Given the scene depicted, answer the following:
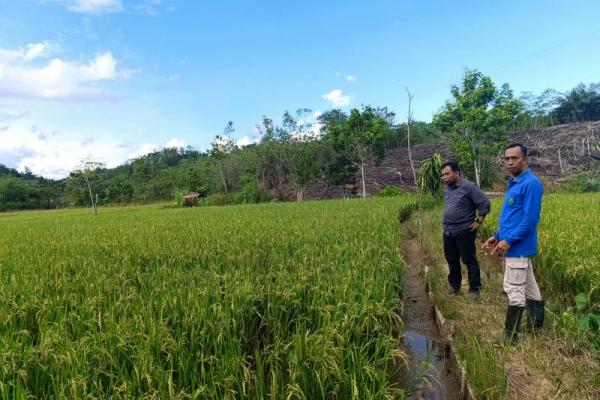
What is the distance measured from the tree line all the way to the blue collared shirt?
12.9 meters

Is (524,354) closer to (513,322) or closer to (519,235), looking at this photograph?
(513,322)

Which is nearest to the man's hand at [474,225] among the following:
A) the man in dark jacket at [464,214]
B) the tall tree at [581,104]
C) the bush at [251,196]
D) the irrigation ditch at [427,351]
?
the man in dark jacket at [464,214]

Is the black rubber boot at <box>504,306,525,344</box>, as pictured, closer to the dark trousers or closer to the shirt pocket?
the shirt pocket

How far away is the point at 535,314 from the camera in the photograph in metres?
3.64

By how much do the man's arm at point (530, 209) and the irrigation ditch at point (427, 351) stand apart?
1203 mm

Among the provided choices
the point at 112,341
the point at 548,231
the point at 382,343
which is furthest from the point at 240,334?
the point at 548,231

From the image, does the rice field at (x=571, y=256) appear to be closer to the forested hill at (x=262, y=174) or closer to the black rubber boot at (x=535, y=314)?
the black rubber boot at (x=535, y=314)

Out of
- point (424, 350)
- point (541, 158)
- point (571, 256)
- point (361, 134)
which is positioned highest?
point (361, 134)

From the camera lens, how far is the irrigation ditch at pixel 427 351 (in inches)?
114

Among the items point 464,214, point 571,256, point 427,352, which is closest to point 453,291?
point 464,214

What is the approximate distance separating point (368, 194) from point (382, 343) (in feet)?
103

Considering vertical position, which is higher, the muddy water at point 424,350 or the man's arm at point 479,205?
the man's arm at point 479,205

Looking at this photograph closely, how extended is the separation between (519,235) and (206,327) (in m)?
2.82

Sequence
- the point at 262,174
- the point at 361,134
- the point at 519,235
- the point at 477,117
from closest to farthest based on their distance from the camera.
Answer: the point at 519,235 → the point at 477,117 → the point at 361,134 → the point at 262,174
